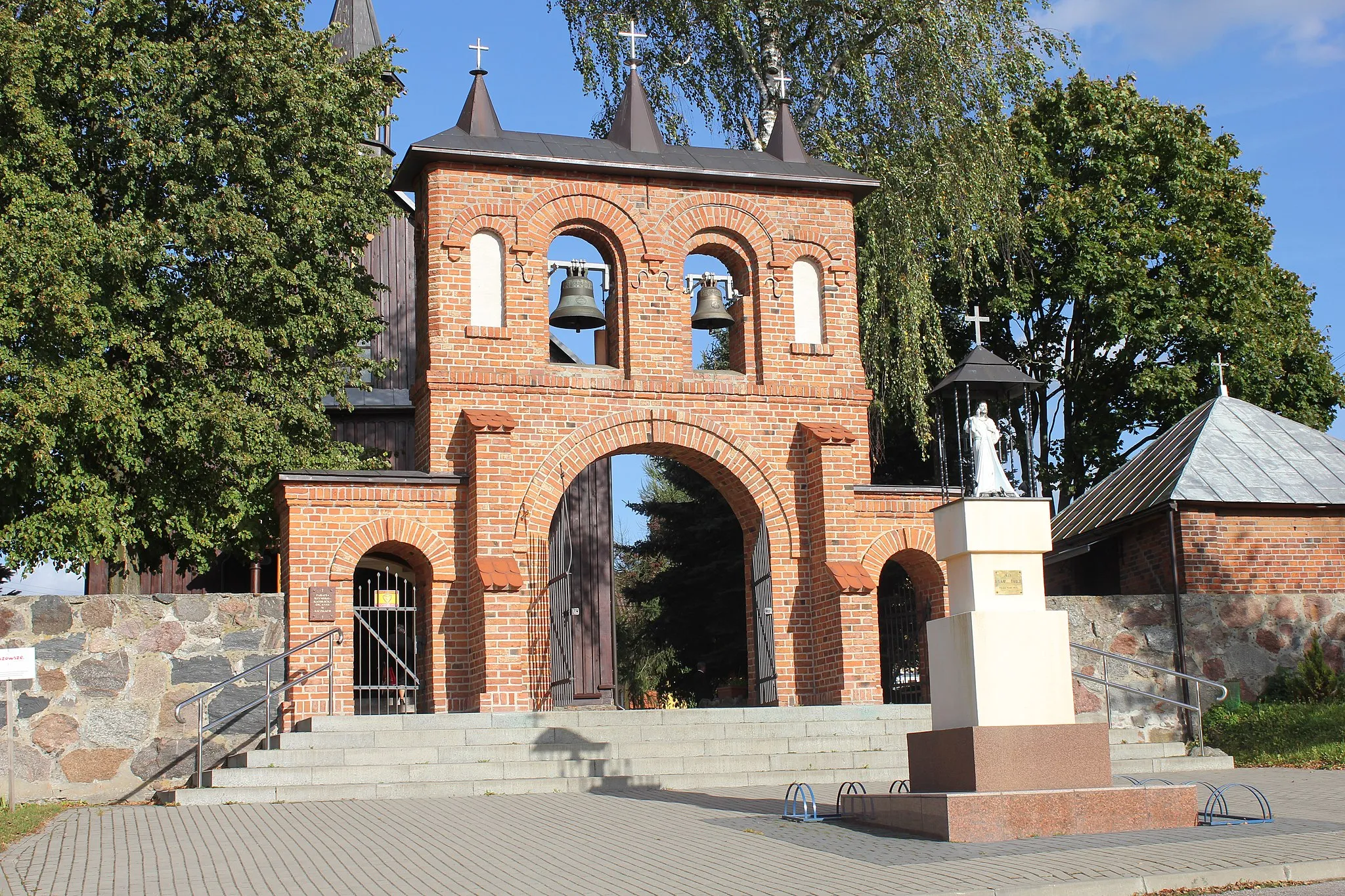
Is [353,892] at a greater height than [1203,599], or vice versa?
[1203,599]

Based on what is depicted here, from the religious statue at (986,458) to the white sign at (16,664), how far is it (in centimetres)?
816

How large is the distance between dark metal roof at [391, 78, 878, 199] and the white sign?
6567 millimetres

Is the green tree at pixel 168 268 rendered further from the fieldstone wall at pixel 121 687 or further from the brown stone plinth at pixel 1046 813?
the brown stone plinth at pixel 1046 813

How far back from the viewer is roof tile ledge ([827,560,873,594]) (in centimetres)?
1527

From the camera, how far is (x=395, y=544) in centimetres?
1503

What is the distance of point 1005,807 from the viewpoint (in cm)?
905

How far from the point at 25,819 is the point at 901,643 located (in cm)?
1096

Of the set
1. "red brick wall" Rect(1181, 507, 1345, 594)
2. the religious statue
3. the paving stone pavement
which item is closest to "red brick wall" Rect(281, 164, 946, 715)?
"red brick wall" Rect(1181, 507, 1345, 594)

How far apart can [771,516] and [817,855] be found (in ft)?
24.7

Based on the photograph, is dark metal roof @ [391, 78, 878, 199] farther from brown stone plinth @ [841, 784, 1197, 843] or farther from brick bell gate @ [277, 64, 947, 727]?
brown stone plinth @ [841, 784, 1197, 843]

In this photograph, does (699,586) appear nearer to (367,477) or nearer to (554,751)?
(367,477)

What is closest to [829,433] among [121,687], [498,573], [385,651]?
[498,573]

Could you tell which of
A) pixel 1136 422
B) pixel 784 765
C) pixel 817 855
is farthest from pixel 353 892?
pixel 1136 422

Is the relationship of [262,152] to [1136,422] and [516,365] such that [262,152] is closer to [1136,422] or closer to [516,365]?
[516,365]
